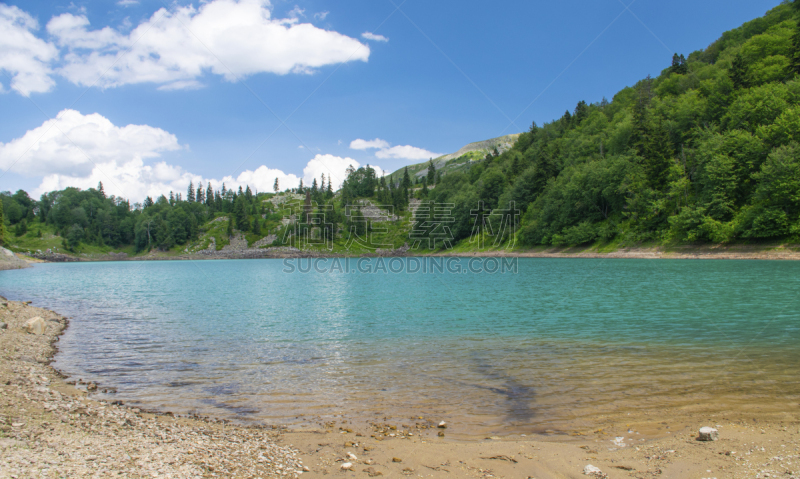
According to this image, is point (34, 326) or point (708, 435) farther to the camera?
point (34, 326)

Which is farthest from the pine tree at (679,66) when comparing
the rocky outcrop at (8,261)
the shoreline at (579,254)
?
the rocky outcrop at (8,261)

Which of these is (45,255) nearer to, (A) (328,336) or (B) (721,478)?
(A) (328,336)

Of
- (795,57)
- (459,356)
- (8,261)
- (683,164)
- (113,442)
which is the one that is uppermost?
(795,57)

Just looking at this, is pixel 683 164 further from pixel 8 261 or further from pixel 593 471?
pixel 8 261

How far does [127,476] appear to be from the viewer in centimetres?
518

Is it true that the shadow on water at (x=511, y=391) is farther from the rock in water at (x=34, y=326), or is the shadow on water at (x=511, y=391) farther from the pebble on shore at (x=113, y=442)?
the rock in water at (x=34, y=326)

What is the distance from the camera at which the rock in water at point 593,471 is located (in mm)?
5461

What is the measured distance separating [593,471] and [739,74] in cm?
10988

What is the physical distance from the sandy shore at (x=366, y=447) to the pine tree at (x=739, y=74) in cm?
10456

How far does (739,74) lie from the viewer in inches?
3246

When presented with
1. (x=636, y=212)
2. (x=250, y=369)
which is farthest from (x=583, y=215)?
(x=250, y=369)

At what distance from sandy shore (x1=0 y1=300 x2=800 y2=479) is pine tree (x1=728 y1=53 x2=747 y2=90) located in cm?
10456

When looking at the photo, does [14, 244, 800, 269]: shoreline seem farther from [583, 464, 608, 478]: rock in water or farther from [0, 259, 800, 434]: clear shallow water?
[583, 464, 608, 478]: rock in water

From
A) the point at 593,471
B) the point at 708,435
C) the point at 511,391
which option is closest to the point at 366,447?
the point at 593,471
